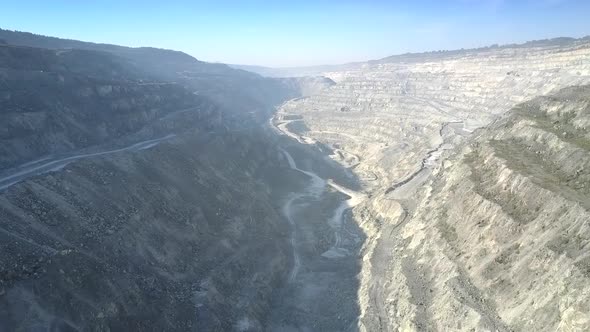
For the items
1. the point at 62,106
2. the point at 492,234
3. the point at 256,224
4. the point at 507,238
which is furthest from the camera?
the point at 62,106

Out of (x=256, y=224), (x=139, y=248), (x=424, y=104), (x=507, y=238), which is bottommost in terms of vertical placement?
(x=256, y=224)

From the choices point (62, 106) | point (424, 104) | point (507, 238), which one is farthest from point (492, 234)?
point (424, 104)

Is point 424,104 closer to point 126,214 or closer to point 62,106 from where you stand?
point 62,106

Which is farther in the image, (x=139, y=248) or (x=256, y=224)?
(x=256, y=224)

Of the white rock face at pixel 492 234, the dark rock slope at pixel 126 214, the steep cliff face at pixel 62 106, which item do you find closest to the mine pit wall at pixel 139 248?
the dark rock slope at pixel 126 214

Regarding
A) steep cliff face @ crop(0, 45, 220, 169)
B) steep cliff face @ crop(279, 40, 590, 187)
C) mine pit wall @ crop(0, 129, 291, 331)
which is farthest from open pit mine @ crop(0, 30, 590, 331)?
steep cliff face @ crop(279, 40, 590, 187)

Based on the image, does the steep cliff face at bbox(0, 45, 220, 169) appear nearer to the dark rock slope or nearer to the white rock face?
the dark rock slope

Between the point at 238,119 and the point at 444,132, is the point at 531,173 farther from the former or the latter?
the point at 238,119

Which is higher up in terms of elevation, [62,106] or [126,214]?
[62,106]
